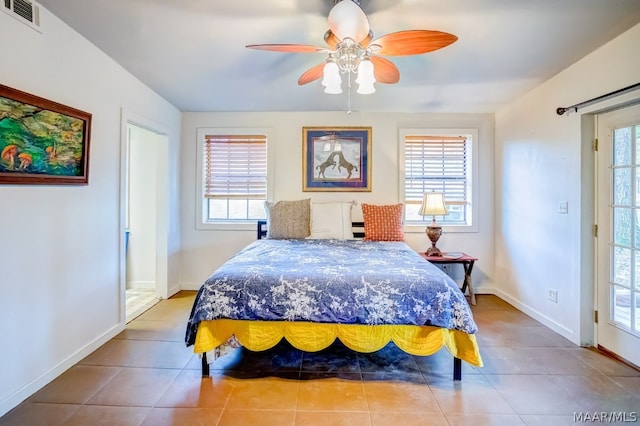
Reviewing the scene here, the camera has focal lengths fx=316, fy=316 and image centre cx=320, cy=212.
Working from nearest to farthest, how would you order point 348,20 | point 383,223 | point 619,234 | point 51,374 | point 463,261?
1. point 348,20
2. point 51,374
3. point 619,234
4. point 463,261
5. point 383,223

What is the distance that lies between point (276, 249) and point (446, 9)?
224cm

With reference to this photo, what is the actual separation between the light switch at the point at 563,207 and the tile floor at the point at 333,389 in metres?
1.15

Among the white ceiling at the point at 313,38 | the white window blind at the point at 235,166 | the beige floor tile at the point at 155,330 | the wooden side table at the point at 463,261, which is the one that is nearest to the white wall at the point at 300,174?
the white window blind at the point at 235,166

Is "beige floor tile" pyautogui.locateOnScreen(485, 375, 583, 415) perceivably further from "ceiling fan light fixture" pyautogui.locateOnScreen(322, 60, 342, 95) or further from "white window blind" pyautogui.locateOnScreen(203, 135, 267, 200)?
"white window blind" pyautogui.locateOnScreen(203, 135, 267, 200)

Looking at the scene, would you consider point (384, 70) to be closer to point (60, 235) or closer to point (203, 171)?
point (60, 235)

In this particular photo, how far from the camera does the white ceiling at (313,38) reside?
1964mm

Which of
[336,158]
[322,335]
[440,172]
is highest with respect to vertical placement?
[336,158]

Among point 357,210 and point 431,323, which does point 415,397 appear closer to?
point 431,323

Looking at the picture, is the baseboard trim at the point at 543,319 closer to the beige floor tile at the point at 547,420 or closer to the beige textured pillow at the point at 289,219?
the beige floor tile at the point at 547,420

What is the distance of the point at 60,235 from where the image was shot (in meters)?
2.23

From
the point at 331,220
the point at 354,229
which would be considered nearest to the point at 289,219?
the point at 331,220

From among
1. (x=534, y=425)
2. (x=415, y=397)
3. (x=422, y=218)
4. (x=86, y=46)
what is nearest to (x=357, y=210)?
(x=422, y=218)

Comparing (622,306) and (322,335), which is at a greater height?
(622,306)

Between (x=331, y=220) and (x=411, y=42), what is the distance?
2266mm
